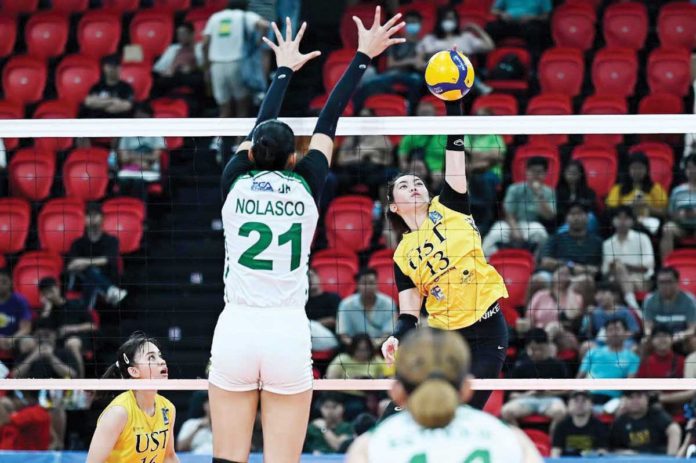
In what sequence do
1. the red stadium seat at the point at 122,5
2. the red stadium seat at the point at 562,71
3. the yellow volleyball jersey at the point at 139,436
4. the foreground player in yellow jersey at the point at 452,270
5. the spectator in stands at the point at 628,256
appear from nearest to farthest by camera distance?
the foreground player in yellow jersey at the point at 452,270 < the yellow volleyball jersey at the point at 139,436 < the spectator in stands at the point at 628,256 < the red stadium seat at the point at 562,71 < the red stadium seat at the point at 122,5

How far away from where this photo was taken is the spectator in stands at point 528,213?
12320mm

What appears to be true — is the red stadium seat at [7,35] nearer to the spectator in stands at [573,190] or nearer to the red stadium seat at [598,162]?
the red stadium seat at [598,162]

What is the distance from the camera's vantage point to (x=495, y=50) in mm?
14703

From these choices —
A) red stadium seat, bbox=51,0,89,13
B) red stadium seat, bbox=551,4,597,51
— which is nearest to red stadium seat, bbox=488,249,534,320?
red stadium seat, bbox=551,4,597,51

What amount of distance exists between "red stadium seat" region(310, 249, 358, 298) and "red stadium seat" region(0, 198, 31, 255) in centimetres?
323

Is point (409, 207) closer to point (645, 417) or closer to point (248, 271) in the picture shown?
point (248, 271)

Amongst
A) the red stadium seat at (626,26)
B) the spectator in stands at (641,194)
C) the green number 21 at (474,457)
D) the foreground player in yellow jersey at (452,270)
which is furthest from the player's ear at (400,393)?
the red stadium seat at (626,26)

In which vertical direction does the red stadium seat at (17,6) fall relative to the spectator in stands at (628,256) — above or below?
above

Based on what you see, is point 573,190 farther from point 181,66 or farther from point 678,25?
point 181,66

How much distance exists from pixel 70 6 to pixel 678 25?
26.7ft

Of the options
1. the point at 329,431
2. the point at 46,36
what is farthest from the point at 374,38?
the point at 46,36

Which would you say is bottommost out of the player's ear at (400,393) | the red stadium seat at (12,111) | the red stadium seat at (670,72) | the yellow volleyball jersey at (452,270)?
the player's ear at (400,393)

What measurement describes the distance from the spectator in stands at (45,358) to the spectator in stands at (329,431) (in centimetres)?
233

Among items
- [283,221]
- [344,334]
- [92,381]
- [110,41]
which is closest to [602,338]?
[344,334]
